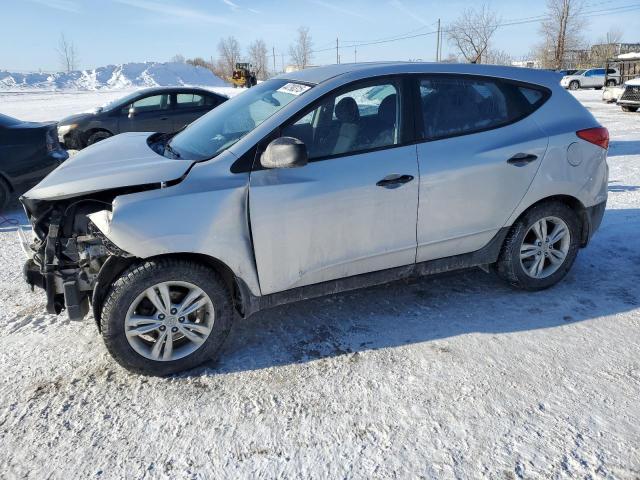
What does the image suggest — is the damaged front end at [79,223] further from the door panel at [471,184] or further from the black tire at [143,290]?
the door panel at [471,184]

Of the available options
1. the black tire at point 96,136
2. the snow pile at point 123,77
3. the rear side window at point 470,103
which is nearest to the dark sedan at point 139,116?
the black tire at point 96,136

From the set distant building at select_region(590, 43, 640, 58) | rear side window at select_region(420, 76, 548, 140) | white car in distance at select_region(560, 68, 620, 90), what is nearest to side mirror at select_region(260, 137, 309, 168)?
rear side window at select_region(420, 76, 548, 140)

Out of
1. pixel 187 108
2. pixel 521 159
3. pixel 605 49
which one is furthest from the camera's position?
pixel 605 49

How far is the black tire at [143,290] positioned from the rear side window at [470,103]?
1757 millimetres

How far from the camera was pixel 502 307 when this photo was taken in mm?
3773

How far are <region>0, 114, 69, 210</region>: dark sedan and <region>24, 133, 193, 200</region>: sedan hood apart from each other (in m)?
3.92

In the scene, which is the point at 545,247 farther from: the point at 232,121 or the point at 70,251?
the point at 70,251

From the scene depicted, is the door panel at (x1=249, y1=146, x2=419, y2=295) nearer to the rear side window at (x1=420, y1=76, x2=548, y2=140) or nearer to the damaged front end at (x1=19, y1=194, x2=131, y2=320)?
the rear side window at (x1=420, y1=76, x2=548, y2=140)

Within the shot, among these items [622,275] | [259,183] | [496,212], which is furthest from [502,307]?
[259,183]

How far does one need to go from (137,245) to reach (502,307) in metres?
2.63

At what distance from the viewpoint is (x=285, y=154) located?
9.41 ft

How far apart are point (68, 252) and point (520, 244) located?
3153mm

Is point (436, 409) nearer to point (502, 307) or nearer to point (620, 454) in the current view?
point (620, 454)

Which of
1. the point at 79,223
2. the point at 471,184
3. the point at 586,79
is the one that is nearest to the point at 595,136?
the point at 471,184
